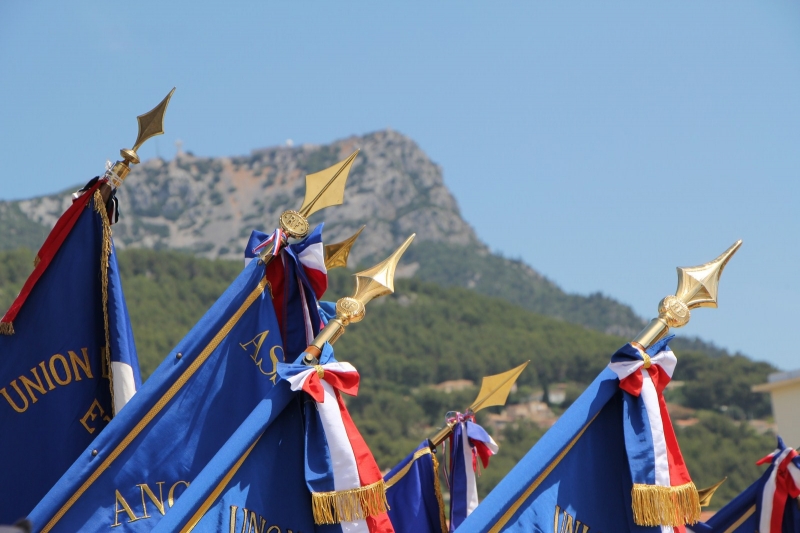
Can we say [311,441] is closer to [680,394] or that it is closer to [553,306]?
[680,394]

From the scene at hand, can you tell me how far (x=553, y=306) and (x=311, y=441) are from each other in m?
87.7

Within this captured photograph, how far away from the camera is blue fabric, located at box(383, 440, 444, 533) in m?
5.88

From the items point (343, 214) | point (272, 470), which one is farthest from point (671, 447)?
point (343, 214)

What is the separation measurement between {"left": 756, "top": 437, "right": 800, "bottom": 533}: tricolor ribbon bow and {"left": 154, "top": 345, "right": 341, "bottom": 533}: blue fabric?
229 cm

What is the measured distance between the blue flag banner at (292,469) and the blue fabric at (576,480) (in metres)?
0.48

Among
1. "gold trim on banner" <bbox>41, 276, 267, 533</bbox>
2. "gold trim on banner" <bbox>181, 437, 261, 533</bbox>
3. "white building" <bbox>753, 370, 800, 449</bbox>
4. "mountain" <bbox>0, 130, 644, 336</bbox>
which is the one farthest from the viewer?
"mountain" <bbox>0, 130, 644, 336</bbox>

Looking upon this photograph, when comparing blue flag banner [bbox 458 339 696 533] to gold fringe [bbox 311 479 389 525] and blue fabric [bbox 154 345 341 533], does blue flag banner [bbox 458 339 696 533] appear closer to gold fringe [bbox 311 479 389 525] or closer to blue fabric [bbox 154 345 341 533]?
gold fringe [bbox 311 479 389 525]

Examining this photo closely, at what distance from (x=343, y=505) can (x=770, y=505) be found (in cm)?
230

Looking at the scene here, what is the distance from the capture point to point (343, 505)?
3.88m

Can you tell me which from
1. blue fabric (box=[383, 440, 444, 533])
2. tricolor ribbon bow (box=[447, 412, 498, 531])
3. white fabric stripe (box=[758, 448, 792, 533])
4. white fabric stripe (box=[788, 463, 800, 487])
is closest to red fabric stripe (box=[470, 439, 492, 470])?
tricolor ribbon bow (box=[447, 412, 498, 531])

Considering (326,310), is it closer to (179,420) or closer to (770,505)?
(179,420)

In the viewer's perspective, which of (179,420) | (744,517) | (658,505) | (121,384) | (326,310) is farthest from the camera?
(744,517)

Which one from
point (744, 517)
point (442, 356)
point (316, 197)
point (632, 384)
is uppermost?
point (442, 356)

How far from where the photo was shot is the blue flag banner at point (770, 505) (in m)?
4.97
